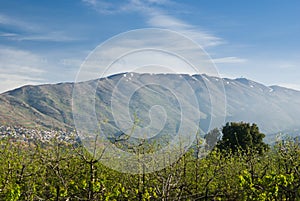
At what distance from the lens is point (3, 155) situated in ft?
62.8

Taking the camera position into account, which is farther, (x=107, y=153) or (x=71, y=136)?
(x=107, y=153)

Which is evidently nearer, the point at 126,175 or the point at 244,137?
the point at 126,175

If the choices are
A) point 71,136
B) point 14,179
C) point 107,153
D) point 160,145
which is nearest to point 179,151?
point 160,145

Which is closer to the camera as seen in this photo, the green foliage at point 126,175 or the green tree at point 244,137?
the green foliage at point 126,175

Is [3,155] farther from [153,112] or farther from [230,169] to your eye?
[230,169]

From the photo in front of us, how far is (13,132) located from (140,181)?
253 inches

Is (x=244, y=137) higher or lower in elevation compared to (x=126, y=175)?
higher

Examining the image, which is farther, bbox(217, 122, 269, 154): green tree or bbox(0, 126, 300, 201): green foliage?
bbox(217, 122, 269, 154): green tree

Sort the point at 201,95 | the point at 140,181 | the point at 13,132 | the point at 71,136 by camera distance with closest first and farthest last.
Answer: the point at 71,136, the point at 13,132, the point at 140,181, the point at 201,95

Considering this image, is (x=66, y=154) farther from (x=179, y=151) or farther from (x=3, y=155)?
(x=179, y=151)

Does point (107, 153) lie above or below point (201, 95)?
below

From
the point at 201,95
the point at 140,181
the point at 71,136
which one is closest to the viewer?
the point at 71,136

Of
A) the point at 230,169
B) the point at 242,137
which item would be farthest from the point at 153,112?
the point at 242,137

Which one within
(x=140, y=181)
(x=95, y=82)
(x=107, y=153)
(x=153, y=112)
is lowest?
(x=140, y=181)
